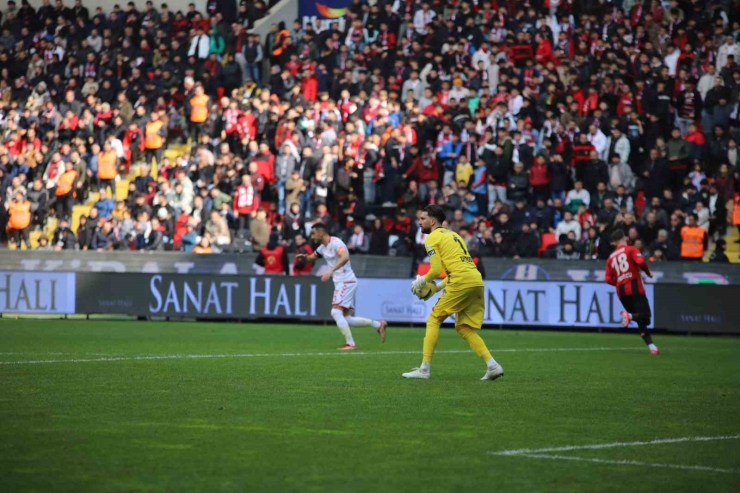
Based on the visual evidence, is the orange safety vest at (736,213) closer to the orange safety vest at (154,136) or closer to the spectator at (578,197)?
the spectator at (578,197)

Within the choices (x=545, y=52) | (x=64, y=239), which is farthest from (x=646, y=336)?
(x=64, y=239)

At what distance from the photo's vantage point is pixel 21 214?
31391 millimetres

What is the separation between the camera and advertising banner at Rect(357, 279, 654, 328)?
82.9 ft

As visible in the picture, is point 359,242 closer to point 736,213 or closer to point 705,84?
point 736,213

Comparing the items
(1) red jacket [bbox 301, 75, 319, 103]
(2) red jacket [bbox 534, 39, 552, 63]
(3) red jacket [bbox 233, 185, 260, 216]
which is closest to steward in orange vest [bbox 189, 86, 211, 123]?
(1) red jacket [bbox 301, 75, 319, 103]

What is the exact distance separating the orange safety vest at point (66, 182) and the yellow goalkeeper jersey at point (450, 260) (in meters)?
21.1

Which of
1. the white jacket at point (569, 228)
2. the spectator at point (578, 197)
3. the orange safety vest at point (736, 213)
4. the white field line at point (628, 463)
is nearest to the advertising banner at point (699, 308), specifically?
the orange safety vest at point (736, 213)

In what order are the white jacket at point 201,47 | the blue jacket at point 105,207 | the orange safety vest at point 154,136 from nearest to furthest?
the blue jacket at point 105,207 < the orange safety vest at point 154,136 < the white jacket at point 201,47

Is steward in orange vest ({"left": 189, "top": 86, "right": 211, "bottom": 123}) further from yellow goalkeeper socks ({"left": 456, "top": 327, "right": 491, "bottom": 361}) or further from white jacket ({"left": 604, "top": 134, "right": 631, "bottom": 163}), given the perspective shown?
yellow goalkeeper socks ({"left": 456, "top": 327, "right": 491, "bottom": 361})

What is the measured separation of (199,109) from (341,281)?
14.8m

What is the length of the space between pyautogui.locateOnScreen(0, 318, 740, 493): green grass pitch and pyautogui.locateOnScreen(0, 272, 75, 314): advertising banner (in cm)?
1104

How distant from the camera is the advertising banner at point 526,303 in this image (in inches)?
995

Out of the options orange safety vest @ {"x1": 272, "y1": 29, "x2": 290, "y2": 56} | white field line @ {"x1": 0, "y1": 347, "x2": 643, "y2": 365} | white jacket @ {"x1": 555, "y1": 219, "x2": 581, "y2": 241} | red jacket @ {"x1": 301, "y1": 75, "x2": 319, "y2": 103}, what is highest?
orange safety vest @ {"x1": 272, "y1": 29, "x2": 290, "y2": 56}

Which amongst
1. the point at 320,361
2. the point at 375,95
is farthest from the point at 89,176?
the point at 320,361
